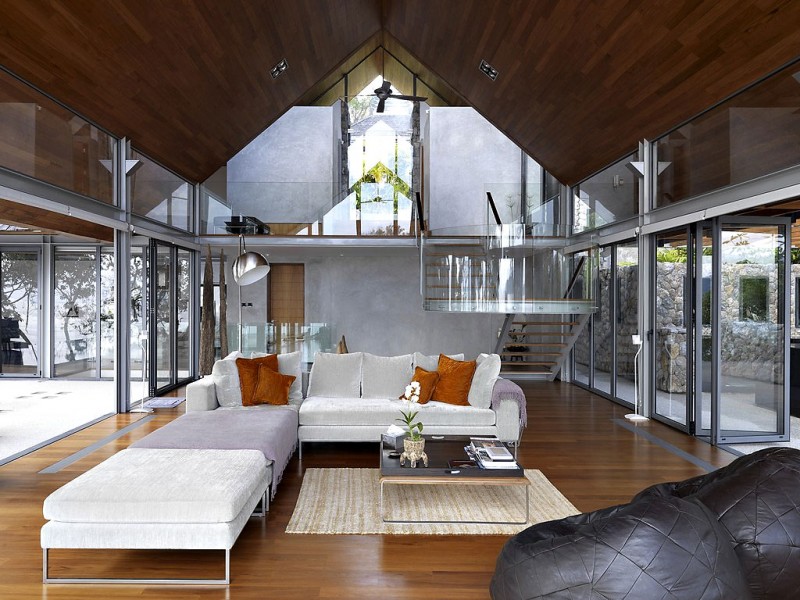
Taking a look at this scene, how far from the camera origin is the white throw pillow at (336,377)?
20.0 feet

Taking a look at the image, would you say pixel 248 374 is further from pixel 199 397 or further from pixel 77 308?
pixel 77 308

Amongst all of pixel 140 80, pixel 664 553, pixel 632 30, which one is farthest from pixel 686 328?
pixel 140 80

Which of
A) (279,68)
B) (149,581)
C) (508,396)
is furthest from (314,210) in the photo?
(149,581)

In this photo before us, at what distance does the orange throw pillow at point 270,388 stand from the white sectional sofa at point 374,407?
0.16 meters

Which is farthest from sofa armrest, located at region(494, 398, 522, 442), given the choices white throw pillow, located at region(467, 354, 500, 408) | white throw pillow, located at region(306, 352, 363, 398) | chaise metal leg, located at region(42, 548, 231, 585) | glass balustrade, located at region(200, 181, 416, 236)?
glass balustrade, located at region(200, 181, 416, 236)

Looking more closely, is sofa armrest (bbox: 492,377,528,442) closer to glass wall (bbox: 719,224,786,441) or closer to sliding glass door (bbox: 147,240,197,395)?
glass wall (bbox: 719,224,786,441)

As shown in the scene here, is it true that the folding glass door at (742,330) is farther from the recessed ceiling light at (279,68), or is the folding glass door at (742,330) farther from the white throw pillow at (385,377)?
the recessed ceiling light at (279,68)

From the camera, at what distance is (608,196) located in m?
8.73

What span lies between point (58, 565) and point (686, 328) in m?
6.15

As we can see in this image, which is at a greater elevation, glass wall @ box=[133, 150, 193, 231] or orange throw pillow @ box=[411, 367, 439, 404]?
glass wall @ box=[133, 150, 193, 231]

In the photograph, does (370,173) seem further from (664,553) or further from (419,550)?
(664,553)

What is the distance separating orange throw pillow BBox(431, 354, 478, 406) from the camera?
581cm

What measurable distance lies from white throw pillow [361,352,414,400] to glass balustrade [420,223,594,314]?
2.02 m

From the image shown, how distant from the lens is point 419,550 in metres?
3.47
